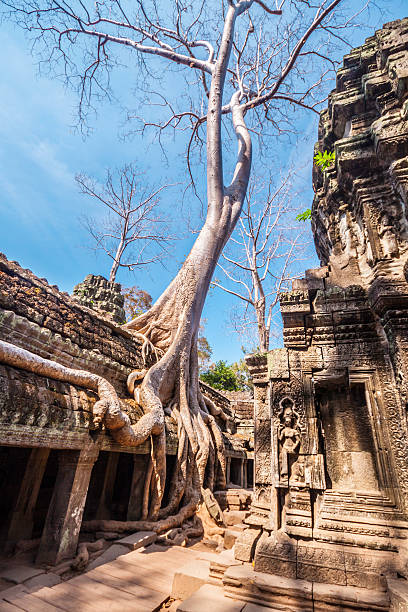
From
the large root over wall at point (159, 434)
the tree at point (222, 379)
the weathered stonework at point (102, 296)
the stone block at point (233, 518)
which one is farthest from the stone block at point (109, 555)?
the tree at point (222, 379)

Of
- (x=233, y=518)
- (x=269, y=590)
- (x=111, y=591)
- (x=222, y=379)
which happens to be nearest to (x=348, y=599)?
(x=269, y=590)

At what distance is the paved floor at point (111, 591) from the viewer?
8.43ft

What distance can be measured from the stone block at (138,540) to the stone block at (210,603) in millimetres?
1799

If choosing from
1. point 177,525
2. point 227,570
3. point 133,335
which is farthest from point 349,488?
point 133,335

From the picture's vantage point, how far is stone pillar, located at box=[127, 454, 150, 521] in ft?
16.2

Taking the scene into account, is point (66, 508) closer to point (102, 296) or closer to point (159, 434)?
point (159, 434)

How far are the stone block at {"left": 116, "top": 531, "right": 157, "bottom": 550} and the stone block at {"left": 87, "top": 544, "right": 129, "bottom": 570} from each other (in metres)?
0.06

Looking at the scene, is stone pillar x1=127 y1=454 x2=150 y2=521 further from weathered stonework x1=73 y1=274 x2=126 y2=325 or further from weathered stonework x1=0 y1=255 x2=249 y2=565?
weathered stonework x1=73 y1=274 x2=126 y2=325

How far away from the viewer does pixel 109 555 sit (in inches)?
145

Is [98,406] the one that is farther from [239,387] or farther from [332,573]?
[239,387]

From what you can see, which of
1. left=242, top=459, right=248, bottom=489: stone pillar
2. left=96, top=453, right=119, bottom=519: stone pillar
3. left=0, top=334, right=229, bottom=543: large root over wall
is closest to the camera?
left=0, top=334, right=229, bottom=543: large root over wall

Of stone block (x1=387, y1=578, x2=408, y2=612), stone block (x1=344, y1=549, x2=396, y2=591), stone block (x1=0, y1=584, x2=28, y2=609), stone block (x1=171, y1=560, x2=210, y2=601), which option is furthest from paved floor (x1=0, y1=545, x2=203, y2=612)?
stone block (x1=387, y1=578, x2=408, y2=612)

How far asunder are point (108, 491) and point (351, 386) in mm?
4965

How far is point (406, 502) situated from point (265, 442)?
1340mm
